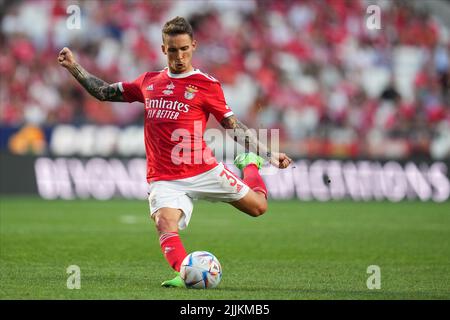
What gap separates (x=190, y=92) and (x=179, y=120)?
277mm

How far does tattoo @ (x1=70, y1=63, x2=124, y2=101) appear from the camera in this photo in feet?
29.8

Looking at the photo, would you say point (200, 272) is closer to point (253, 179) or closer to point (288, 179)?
point (253, 179)

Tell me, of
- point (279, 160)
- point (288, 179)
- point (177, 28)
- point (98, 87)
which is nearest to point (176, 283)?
point (279, 160)

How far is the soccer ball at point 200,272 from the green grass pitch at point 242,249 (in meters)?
0.13

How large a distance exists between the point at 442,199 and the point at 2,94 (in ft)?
37.3

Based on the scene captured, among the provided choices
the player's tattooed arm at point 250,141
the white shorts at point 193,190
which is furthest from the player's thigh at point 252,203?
the player's tattooed arm at point 250,141

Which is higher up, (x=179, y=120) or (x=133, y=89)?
(x=133, y=89)

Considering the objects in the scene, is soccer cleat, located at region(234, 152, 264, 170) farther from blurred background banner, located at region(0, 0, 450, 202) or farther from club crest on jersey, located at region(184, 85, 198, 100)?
blurred background banner, located at region(0, 0, 450, 202)

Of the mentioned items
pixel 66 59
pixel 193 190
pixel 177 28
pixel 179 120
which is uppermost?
pixel 177 28

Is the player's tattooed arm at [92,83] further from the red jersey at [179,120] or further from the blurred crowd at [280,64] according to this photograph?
the blurred crowd at [280,64]

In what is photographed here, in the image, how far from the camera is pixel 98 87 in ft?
29.9

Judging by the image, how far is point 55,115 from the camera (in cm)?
2372

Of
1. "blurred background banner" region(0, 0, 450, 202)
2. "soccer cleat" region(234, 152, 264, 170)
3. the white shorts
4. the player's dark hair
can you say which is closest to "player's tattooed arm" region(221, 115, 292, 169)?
the white shorts

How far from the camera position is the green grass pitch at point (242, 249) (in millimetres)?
8305
